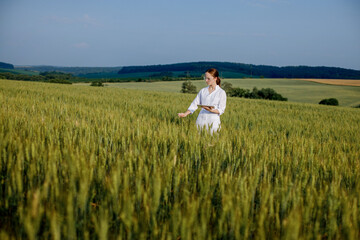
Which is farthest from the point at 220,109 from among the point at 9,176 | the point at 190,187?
the point at 9,176

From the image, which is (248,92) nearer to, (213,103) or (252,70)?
(213,103)

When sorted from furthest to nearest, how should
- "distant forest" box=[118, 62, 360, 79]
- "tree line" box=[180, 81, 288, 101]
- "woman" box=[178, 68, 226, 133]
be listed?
"distant forest" box=[118, 62, 360, 79] → "tree line" box=[180, 81, 288, 101] → "woman" box=[178, 68, 226, 133]

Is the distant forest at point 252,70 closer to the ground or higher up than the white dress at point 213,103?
higher up

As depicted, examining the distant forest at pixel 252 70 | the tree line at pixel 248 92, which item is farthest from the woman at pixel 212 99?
the distant forest at pixel 252 70

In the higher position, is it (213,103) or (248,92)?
(213,103)

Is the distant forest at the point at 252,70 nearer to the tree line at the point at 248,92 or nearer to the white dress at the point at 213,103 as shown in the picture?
the tree line at the point at 248,92

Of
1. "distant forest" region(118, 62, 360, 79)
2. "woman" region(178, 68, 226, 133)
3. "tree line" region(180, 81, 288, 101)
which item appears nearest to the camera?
"woman" region(178, 68, 226, 133)

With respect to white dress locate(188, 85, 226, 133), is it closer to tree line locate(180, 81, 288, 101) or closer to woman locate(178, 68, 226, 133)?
woman locate(178, 68, 226, 133)

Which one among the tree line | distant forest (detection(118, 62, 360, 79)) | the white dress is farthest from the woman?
distant forest (detection(118, 62, 360, 79))

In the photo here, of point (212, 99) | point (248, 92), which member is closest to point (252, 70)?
point (248, 92)

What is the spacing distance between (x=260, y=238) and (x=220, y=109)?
3.51 m

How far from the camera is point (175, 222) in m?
1.02

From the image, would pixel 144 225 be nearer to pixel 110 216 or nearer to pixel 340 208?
pixel 110 216

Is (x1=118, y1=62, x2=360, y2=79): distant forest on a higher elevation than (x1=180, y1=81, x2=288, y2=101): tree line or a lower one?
higher
